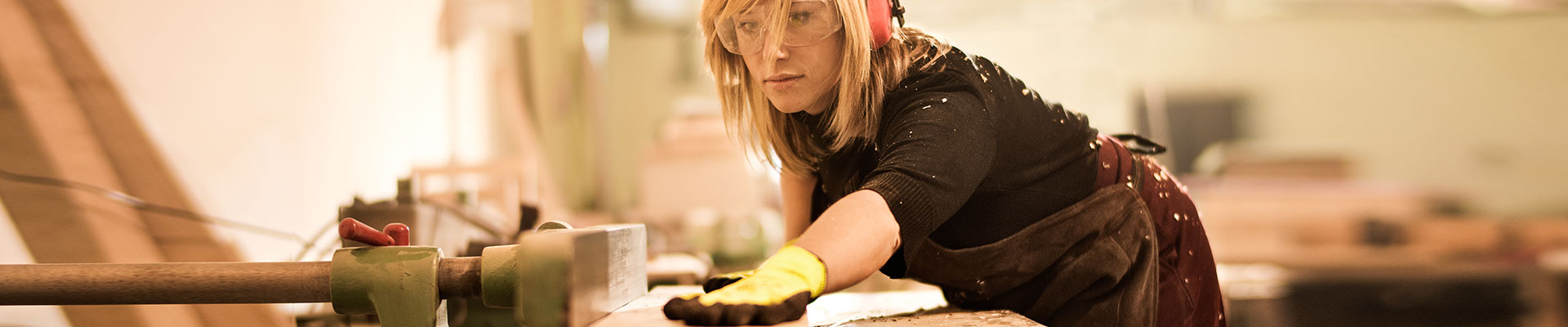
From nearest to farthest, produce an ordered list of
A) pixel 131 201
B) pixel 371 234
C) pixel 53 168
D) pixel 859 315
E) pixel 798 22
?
pixel 371 234 < pixel 798 22 < pixel 859 315 < pixel 53 168 < pixel 131 201

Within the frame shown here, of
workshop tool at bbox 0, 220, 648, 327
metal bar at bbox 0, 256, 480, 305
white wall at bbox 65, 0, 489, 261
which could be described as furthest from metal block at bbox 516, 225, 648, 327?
white wall at bbox 65, 0, 489, 261

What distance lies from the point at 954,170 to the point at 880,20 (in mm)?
246

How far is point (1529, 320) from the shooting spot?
445 centimetres

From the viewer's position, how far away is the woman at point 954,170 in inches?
34.7

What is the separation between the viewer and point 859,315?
1.12 meters

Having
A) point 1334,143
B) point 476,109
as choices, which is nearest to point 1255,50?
point 1334,143

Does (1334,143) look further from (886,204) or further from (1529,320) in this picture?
(886,204)

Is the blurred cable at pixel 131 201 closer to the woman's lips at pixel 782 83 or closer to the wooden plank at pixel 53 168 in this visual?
the wooden plank at pixel 53 168

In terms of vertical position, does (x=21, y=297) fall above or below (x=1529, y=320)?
above

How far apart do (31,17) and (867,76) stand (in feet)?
4.27

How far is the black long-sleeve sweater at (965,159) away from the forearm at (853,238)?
2 centimetres

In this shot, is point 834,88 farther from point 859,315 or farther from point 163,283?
point 163,283

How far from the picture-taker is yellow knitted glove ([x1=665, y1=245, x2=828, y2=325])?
749 millimetres

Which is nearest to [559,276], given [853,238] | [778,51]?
[853,238]
